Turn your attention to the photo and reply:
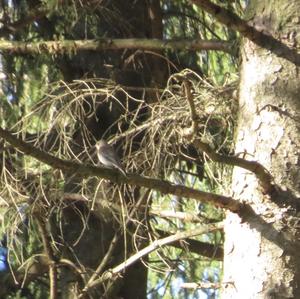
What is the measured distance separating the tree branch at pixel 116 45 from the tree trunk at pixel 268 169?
15.6 inches

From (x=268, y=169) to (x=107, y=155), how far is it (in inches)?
39.8

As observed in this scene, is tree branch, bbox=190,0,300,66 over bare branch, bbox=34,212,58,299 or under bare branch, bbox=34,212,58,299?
over

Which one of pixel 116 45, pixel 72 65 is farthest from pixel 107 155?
pixel 72 65

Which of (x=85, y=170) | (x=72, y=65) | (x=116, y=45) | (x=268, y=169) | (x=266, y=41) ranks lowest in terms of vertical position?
(x=85, y=170)

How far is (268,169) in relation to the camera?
2641 millimetres

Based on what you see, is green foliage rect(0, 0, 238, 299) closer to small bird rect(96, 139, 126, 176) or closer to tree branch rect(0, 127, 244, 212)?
small bird rect(96, 139, 126, 176)

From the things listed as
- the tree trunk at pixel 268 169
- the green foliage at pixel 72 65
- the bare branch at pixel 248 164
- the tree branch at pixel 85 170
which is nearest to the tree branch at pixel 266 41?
the tree trunk at pixel 268 169

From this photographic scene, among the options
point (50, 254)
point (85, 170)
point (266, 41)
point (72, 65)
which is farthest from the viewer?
point (72, 65)

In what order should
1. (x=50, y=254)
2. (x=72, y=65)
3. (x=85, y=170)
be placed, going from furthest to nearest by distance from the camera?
1. (x=72, y=65)
2. (x=50, y=254)
3. (x=85, y=170)

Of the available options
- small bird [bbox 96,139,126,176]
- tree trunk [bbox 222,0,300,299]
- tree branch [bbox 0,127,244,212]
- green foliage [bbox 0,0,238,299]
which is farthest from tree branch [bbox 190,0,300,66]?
green foliage [bbox 0,0,238,299]

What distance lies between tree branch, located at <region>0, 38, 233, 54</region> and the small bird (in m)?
0.39

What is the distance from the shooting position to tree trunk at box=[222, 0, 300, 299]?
2582 millimetres

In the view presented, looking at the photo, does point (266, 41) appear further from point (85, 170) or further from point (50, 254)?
point (50, 254)

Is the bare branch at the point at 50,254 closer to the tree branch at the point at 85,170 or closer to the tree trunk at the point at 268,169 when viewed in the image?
the tree trunk at the point at 268,169
